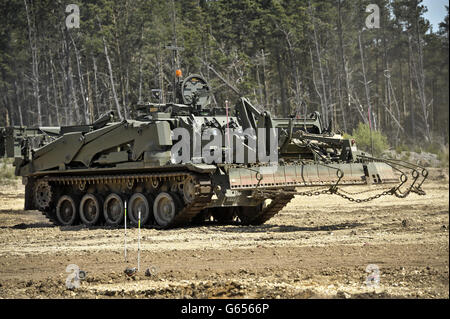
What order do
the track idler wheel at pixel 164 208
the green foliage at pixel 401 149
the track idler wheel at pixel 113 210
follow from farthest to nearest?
the green foliage at pixel 401 149, the track idler wheel at pixel 113 210, the track idler wheel at pixel 164 208

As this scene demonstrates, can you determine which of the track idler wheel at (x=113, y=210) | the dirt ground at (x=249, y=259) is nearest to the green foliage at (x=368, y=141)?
the dirt ground at (x=249, y=259)

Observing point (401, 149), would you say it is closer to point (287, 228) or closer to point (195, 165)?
point (287, 228)

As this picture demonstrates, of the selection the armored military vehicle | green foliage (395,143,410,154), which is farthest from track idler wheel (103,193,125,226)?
green foliage (395,143,410,154)

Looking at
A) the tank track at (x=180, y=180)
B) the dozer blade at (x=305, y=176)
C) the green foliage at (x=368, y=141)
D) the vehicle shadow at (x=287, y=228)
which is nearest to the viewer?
the dozer blade at (x=305, y=176)

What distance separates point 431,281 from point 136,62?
3755 centimetres

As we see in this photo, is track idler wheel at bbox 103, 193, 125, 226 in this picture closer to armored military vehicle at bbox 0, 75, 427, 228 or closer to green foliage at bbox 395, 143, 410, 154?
armored military vehicle at bbox 0, 75, 427, 228

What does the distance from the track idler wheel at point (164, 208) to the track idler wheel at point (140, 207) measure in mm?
175

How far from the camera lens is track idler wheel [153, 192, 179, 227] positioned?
16041 mm

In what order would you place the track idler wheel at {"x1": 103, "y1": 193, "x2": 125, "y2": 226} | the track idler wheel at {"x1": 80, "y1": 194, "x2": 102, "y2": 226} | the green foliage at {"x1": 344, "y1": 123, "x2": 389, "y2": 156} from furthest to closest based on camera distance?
the green foliage at {"x1": 344, "y1": 123, "x2": 389, "y2": 156} < the track idler wheel at {"x1": 80, "y1": 194, "x2": 102, "y2": 226} < the track idler wheel at {"x1": 103, "y1": 193, "x2": 125, "y2": 226}

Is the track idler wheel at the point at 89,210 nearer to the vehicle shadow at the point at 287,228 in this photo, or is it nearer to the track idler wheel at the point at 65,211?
the track idler wheel at the point at 65,211

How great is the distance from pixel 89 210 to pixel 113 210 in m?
0.96

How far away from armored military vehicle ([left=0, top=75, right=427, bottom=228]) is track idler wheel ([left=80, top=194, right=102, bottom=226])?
2cm

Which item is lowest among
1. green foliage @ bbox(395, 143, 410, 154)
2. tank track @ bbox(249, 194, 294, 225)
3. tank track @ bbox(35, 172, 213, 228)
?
tank track @ bbox(249, 194, 294, 225)

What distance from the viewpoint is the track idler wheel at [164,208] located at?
16.0m
